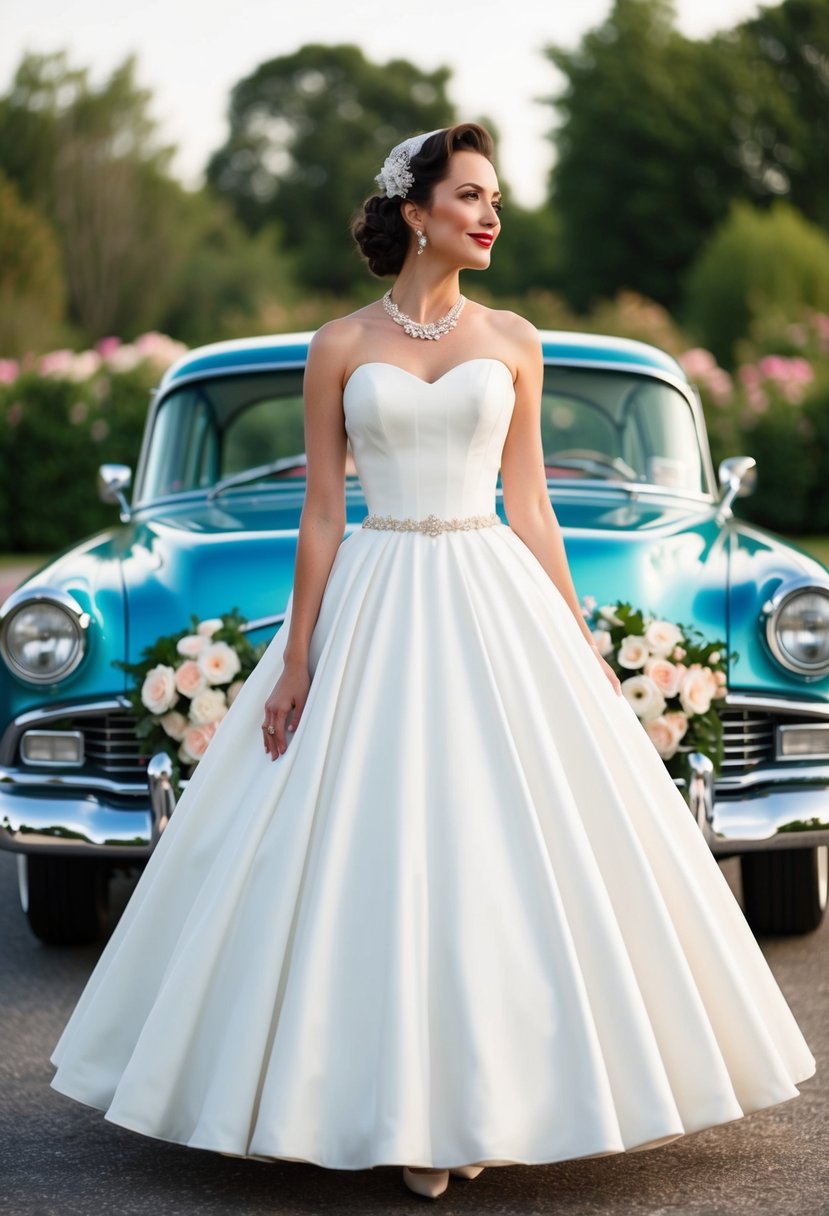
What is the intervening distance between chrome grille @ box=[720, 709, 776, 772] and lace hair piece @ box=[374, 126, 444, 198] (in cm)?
182

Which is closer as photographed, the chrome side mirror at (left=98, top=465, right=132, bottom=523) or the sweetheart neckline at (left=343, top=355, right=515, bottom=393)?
the sweetheart neckline at (left=343, top=355, right=515, bottom=393)

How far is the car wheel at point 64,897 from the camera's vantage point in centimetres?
480

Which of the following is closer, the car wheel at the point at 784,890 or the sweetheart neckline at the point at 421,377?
the sweetheart neckline at the point at 421,377

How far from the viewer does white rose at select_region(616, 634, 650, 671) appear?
14.4 feet

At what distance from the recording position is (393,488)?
3.24 metres

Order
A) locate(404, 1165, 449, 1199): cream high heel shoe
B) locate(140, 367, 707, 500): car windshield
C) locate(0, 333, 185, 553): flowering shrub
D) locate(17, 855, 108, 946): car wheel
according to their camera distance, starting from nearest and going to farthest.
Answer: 1. locate(404, 1165, 449, 1199): cream high heel shoe
2. locate(17, 855, 108, 946): car wheel
3. locate(140, 367, 707, 500): car windshield
4. locate(0, 333, 185, 553): flowering shrub

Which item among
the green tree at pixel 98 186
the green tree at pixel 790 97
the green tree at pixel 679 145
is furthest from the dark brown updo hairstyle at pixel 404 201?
the green tree at pixel 790 97

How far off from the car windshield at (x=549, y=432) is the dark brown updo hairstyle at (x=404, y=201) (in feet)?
7.84

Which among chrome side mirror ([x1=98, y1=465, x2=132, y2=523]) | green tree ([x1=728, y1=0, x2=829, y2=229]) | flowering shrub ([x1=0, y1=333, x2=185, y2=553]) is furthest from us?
green tree ([x1=728, y1=0, x2=829, y2=229])

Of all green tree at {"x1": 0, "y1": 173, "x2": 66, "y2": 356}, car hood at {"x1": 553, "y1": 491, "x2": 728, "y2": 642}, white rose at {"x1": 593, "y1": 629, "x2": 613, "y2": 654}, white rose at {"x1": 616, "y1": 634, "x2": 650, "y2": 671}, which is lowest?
white rose at {"x1": 616, "y1": 634, "x2": 650, "y2": 671}

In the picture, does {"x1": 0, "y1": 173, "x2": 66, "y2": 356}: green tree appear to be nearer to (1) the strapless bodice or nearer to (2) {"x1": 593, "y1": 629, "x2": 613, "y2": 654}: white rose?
(2) {"x1": 593, "y1": 629, "x2": 613, "y2": 654}: white rose

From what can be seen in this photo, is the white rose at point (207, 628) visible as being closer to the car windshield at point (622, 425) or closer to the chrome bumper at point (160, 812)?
the chrome bumper at point (160, 812)

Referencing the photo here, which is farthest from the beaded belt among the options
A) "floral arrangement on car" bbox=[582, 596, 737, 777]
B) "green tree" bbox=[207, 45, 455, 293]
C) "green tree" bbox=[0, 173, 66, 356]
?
"green tree" bbox=[207, 45, 455, 293]

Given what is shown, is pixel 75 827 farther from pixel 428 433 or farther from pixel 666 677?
pixel 428 433
